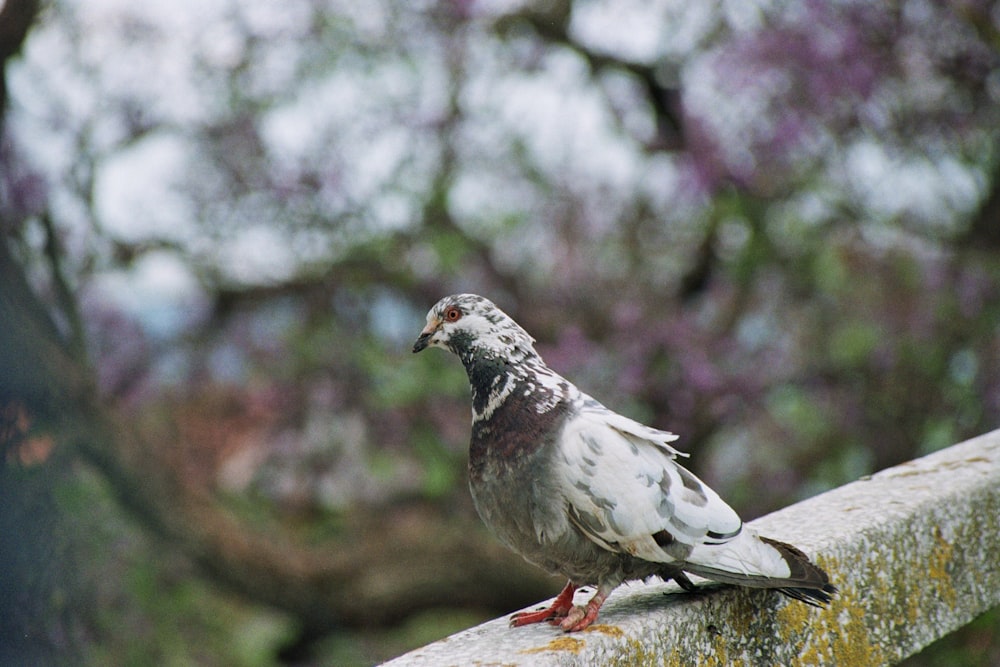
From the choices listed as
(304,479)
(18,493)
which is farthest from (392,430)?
(18,493)

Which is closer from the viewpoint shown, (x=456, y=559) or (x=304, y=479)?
(x=456, y=559)

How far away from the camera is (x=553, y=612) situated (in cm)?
144

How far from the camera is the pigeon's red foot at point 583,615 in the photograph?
1.30m

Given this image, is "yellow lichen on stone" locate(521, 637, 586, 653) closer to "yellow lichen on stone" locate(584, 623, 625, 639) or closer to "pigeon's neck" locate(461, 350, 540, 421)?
"yellow lichen on stone" locate(584, 623, 625, 639)

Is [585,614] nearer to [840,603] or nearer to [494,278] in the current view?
[840,603]

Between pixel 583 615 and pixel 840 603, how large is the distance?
0.40 meters

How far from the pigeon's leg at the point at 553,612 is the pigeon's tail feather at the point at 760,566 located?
0.18 m

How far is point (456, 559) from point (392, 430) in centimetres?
60

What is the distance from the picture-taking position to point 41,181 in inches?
131

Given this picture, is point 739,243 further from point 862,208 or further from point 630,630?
point 630,630

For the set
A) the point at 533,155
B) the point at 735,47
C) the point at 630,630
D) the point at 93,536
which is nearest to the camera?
the point at 630,630

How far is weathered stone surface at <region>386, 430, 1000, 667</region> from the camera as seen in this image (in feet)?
4.17

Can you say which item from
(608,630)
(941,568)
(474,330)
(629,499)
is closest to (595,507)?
(629,499)

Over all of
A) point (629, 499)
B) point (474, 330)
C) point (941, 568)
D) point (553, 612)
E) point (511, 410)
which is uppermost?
point (474, 330)
